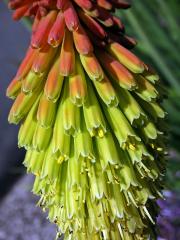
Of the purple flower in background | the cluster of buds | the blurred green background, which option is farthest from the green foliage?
the cluster of buds

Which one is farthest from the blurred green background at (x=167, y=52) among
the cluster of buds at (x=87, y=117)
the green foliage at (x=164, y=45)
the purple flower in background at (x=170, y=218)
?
the cluster of buds at (x=87, y=117)

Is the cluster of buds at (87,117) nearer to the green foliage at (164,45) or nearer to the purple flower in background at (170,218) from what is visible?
the purple flower in background at (170,218)

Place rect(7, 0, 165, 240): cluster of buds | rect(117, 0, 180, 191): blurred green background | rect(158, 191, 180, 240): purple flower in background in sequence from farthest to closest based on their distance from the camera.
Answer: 1. rect(117, 0, 180, 191): blurred green background
2. rect(158, 191, 180, 240): purple flower in background
3. rect(7, 0, 165, 240): cluster of buds

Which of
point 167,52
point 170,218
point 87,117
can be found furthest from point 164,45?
point 87,117

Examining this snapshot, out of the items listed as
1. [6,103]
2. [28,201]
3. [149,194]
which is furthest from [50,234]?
[149,194]

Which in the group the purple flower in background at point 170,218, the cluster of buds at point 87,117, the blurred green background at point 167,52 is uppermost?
the cluster of buds at point 87,117

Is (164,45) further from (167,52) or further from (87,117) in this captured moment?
(87,117)

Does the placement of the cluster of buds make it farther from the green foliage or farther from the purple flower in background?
the green foliage

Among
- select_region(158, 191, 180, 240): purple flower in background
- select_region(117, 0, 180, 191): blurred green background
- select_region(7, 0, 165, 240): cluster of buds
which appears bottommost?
select_region(158, 191, 180, 240): purple flower in background

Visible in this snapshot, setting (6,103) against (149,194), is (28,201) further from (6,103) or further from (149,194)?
(149,194)
